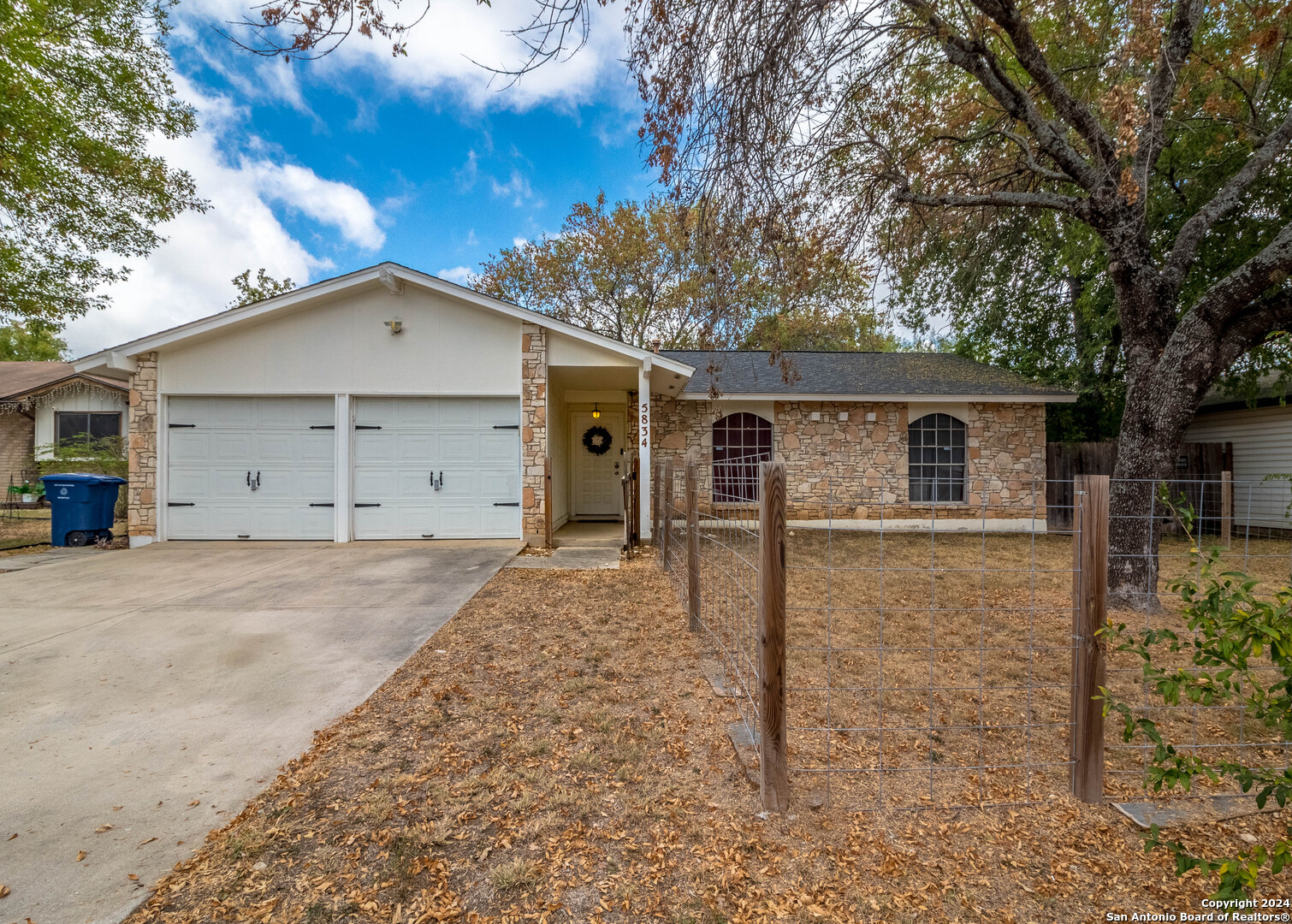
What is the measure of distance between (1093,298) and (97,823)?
14.8 meters

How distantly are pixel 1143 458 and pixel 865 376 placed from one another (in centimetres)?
621

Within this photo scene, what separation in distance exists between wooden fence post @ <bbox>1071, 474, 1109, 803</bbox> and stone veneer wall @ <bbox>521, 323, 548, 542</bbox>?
6.38m

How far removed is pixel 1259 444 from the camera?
33.3 ft

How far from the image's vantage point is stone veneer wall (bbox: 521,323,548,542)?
302 inches

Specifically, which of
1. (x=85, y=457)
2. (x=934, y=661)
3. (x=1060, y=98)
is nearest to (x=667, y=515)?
(x=934, y=661)

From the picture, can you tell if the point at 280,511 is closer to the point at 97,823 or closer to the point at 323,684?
the point at 323,684

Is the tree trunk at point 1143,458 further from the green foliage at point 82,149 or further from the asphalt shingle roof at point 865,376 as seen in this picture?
the green foliage at point 82,149

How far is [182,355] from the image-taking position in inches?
297

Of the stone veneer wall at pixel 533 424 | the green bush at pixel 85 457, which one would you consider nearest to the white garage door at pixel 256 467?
the stone veneer wall at pixel 533 424

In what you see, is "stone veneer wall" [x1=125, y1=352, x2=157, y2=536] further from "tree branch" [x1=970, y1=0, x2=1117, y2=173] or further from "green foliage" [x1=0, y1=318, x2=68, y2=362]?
"green foliage" [x1=0, y1=318, x2=68, y2=362]

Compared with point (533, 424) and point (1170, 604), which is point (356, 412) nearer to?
point (533, 424)

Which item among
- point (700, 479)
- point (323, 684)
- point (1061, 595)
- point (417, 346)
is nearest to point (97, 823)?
point (323, 684)

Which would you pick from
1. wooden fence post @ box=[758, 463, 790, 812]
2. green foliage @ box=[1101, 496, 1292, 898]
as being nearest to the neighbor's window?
wooden fence post @ box=[758, 463, 790, 812]

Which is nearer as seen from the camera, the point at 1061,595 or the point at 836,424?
the point at 1061,595
